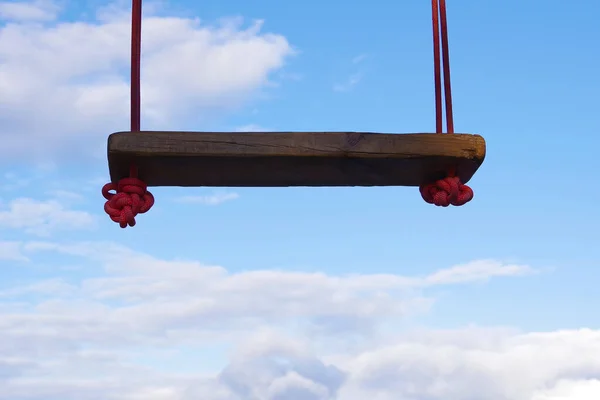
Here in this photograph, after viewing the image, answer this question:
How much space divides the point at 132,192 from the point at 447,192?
1135 mm

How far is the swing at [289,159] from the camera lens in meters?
2.90

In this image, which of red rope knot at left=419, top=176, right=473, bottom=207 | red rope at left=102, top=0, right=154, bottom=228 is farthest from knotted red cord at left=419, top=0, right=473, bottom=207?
red rope at left=102, top=0, right=154, bottom=228

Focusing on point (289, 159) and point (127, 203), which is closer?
point (289, 159)

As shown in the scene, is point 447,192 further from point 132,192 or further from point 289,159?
point 132,192

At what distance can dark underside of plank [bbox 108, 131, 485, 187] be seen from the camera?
289 cm

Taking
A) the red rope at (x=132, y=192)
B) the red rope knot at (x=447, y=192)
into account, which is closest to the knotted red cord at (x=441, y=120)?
the red rope knot at (x=447, y=192)

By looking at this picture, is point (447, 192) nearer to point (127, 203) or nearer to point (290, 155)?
point (290, 155)

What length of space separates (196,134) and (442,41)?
Result: 3.11ft

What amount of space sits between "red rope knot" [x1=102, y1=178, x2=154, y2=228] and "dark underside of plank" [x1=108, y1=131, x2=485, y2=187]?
0.17 ft

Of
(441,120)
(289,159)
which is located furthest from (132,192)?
(441,120)

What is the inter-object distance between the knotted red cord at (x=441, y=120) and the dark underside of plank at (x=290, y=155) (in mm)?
60

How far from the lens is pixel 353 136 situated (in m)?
2.95

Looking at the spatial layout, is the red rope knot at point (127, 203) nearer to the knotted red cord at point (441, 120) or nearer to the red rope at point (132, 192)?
the red rope at point (132, 192)

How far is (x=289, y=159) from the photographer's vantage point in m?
2.95
